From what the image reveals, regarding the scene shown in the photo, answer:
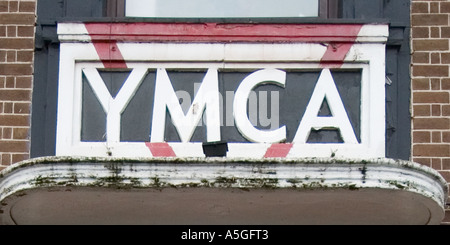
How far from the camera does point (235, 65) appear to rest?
8.33 meters

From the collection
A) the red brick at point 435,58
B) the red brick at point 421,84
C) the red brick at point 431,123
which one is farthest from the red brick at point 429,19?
the red brick at point 431,123

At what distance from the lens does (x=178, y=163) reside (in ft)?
24.1

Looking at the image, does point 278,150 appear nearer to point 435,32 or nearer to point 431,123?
point 431,123

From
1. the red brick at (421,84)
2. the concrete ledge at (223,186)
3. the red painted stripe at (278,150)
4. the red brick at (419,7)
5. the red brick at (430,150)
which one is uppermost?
the red brick at (419,7)

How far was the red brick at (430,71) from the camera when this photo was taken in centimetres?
858

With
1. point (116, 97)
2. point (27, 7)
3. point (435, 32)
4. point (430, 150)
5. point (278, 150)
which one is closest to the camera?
point (278, 150)

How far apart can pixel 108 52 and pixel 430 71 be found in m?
2.15

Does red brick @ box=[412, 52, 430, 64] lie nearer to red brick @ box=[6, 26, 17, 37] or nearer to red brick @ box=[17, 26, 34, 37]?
red brick @ box=[17, 26, 34, 37]

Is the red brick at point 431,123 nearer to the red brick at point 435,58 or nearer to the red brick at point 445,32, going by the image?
the red brick at point 435,58

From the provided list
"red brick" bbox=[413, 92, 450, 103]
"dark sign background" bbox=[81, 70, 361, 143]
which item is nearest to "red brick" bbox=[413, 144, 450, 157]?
"red brick" bbox=[413, 92, 450, 103]

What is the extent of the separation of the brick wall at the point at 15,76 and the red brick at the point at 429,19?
2.60 m

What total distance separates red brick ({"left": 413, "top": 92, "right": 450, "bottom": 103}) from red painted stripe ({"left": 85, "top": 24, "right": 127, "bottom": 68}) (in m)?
1.95

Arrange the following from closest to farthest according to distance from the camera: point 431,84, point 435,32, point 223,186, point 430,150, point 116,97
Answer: point 223,186 < point 116,97 < point 430,150 < point 431,84 < point 435,32

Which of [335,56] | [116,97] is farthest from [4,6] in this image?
[335,56]
